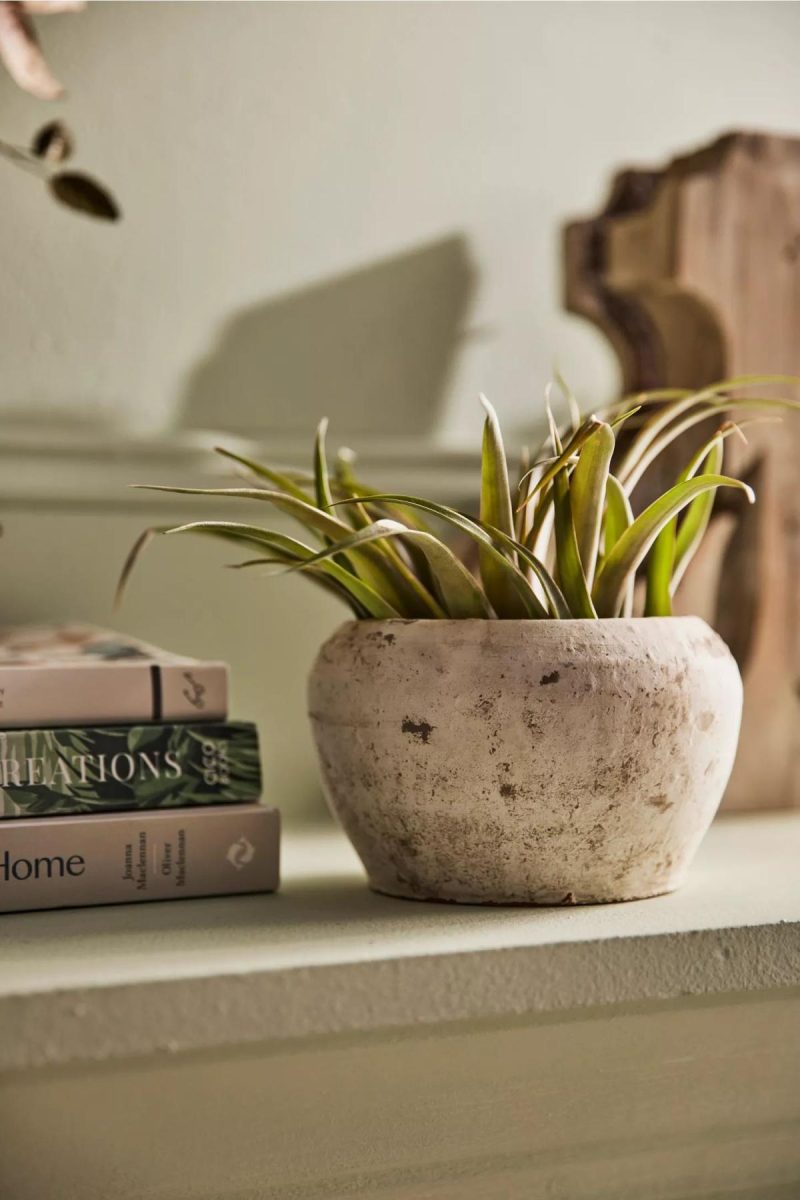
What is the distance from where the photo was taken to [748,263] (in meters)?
0.81

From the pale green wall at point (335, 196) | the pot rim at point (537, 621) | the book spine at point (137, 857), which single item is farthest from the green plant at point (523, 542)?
the pale green wall at point (335, 196)

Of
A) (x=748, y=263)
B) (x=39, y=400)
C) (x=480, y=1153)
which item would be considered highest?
(x=748, y=263)

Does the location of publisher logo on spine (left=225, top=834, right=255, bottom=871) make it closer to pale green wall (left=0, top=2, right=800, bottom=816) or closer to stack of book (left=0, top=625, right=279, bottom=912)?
stack of book (left=0, top=625, right=279, bottom=912)

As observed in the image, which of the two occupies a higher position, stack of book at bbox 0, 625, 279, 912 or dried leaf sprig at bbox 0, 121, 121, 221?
dried leaf sprig at bbox 0, 121, 121, 221

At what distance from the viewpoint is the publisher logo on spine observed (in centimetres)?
56

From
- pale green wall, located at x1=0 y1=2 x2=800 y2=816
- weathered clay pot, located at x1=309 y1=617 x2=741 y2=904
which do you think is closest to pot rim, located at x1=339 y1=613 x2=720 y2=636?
weathered clay pot, located at x1=309 y1=617 x2=741 y2=904

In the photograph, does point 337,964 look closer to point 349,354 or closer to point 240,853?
point 240,853

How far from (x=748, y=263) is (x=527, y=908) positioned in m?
0.48

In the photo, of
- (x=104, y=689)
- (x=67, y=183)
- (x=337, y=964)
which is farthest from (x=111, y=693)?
(x=67, y=183)

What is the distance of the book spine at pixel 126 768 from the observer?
538 mm

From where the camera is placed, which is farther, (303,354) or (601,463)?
(303,354)

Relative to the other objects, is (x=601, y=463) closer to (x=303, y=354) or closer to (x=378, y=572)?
(x=378, y=572)

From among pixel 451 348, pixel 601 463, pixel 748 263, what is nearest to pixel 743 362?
pixel 748 263

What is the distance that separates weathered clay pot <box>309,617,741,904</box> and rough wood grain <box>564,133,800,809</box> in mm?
268
